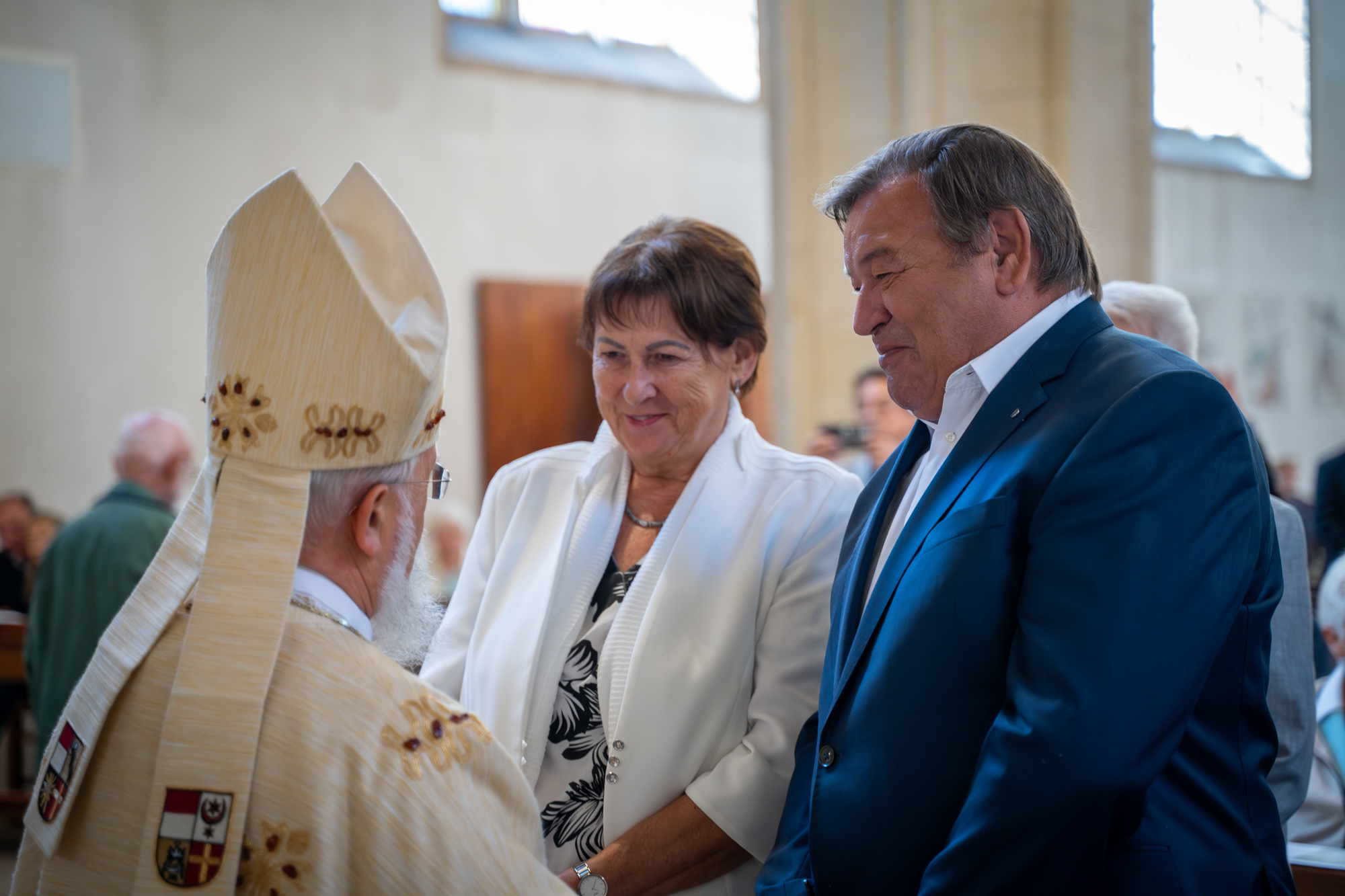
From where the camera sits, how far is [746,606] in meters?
1.95

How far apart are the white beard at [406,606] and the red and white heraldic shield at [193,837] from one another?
0.96ft

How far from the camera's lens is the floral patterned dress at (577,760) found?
6.25ft

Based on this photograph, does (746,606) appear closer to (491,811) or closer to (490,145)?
(491,811)

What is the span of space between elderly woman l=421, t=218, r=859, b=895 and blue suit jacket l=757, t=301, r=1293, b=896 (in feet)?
1.04

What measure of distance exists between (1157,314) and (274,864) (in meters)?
1.94

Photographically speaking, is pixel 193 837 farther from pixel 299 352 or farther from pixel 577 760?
pixel 577 760

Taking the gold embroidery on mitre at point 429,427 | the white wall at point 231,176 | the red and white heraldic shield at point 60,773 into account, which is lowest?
the red and white heraldic shield at point 60,773

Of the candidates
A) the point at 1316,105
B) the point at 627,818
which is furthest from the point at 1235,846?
the point at 1316,105

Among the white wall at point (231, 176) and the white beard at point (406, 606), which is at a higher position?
the white wall at point (231, 176)

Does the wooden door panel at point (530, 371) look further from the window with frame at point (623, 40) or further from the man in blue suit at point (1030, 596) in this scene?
the man in blue suit at point (1030, 596)

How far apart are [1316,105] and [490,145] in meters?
9.28

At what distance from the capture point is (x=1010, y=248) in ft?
5.23

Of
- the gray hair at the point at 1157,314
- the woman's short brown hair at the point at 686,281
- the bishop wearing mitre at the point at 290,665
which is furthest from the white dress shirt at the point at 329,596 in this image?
the gray hair at the point at 1157,314

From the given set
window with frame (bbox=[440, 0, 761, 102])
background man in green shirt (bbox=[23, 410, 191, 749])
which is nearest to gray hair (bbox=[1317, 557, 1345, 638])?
background man in green shirt (bbox=[23, 410, 191, 749])
